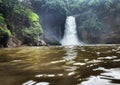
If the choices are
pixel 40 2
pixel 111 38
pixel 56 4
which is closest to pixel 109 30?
pixel 111 38

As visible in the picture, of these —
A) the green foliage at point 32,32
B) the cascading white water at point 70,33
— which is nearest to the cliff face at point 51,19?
the cascading white water at point 70,33

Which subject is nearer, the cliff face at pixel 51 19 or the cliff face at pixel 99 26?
the cliff face at pixel 99 26

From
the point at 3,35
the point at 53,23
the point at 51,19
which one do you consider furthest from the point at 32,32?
the point at 53,23

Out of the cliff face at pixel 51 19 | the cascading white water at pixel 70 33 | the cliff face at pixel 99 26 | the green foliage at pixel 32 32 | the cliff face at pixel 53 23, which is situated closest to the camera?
the green foliage at pixel 32 32

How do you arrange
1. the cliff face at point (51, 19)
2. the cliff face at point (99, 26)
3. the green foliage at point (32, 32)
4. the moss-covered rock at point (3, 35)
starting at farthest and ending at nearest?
the cliff face at point (51, 19) → the cliff face at point (99, 26) → the green foliage at point (32, 32) → the moss-covered rock at point (3, 35)

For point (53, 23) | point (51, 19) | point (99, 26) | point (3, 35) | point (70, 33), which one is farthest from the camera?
point (53, 23)

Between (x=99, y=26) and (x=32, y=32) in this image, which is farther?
(x=99, y=26)

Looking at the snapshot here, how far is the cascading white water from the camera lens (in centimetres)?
5594

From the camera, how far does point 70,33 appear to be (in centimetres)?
5703

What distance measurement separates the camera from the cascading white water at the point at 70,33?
5594 centimetres

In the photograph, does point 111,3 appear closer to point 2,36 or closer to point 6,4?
point 6,4

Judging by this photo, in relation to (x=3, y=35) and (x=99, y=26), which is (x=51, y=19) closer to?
(x=99, y=26)

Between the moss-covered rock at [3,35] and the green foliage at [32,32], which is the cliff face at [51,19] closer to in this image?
the green foliage at [32,32]

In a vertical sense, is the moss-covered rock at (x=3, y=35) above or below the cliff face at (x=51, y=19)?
below
